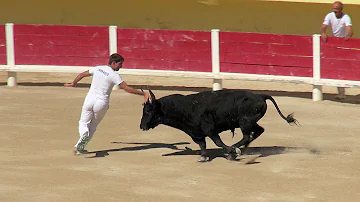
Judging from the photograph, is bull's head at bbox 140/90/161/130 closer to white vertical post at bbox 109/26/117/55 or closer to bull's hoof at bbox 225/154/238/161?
bull's hoof at bbox 225/154/238/161

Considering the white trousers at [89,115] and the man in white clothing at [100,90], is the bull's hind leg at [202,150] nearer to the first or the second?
the man in white clothing at [100,90]

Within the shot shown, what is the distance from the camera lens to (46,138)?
40.7ft

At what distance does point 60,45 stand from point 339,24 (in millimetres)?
5022

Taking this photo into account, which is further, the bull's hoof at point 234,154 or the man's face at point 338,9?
the man's face at point 338,9

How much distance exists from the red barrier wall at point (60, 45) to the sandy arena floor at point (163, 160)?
1.99 m

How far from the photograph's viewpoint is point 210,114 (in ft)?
35.9

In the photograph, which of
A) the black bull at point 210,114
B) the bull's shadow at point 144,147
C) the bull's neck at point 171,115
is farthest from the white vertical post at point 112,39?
the bull's neck at point 171,115

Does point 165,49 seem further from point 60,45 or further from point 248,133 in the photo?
point 248,133

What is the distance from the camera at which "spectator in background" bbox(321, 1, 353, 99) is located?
15.5m

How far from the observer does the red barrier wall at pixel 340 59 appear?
1533cm

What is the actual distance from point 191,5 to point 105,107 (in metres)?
9.06

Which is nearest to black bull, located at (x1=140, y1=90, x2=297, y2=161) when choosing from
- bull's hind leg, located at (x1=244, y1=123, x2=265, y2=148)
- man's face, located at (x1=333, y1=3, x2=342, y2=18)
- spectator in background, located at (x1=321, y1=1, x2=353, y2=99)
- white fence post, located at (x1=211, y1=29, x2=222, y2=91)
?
bull's hind leg, located at (x1=244, y1=123, x2=265, y2=148)

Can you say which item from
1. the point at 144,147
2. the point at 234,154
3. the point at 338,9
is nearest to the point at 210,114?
the point at 234,154

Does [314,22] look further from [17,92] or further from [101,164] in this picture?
[101,164]
